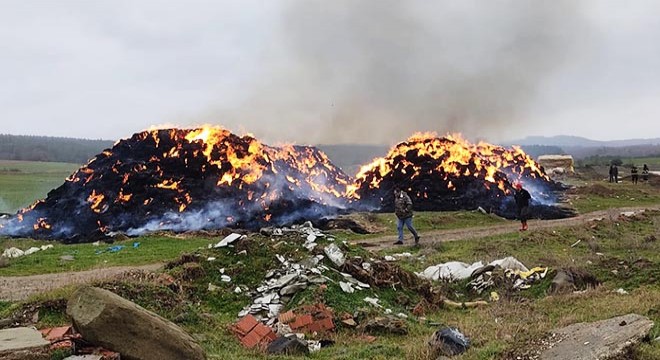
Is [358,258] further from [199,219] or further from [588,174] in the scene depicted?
[588,174]

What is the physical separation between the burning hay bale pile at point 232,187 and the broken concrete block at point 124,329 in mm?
18725

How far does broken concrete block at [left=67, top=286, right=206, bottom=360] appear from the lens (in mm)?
6145

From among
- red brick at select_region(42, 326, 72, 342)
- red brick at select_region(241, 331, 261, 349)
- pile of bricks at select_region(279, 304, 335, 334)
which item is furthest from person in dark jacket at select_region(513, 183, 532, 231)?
red brick at select_region(42, 326, 72, 342)

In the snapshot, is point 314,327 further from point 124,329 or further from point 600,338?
point 600,338

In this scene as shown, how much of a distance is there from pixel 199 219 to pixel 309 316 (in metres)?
17.9

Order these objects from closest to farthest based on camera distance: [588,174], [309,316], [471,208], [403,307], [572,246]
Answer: [309,316], [403,307], [572,246], [471,208], [588,174]

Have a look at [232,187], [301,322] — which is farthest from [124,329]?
[232,187]

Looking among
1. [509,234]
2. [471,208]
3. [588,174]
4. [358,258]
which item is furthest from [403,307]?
[588,174]

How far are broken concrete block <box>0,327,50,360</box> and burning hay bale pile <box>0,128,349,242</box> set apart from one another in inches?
734

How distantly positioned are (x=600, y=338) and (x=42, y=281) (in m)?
13.2

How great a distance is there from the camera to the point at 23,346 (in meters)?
6.08

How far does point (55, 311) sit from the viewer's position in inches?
344

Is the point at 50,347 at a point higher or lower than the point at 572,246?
higher

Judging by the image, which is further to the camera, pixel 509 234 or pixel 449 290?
pixel 509 234
